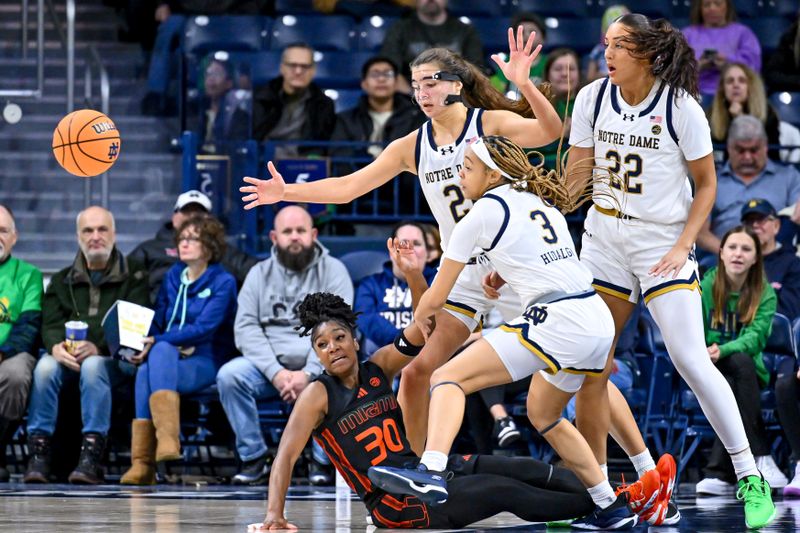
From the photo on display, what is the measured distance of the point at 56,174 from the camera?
10.8m

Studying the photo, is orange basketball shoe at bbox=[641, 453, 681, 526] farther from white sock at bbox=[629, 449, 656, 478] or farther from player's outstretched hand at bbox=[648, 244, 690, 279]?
player's outstretched hand at bbox=[648, 244, 690, 279]

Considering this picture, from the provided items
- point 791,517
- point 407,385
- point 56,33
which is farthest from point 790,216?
point 56,33

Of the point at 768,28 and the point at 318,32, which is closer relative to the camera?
the point at 768,28

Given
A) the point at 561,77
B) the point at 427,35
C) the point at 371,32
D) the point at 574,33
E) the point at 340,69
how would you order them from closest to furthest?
the point at 561,77, the point at 427,35, the point at 340,69, the point at 574,33, the point at 371,32

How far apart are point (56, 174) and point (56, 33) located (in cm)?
129

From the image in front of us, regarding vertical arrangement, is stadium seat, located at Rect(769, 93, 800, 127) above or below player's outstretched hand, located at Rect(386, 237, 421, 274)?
above

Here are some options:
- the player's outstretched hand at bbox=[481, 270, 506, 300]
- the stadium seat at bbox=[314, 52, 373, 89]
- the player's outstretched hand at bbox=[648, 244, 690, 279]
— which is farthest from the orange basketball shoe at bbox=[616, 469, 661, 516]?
the stadium seat at bbox=[314, 52, 373, 89]

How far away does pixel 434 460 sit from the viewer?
5375mm

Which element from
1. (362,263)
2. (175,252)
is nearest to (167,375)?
(175,252)

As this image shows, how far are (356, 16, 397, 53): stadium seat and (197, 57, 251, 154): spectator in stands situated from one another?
2508 millimetres

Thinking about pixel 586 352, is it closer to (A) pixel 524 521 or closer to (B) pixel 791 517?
(A) pixel 524 521

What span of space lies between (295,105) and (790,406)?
4621 millimetres

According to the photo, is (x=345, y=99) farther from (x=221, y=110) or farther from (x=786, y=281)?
(x=786, y=281)

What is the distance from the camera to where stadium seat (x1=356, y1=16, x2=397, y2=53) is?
41.0 feet
